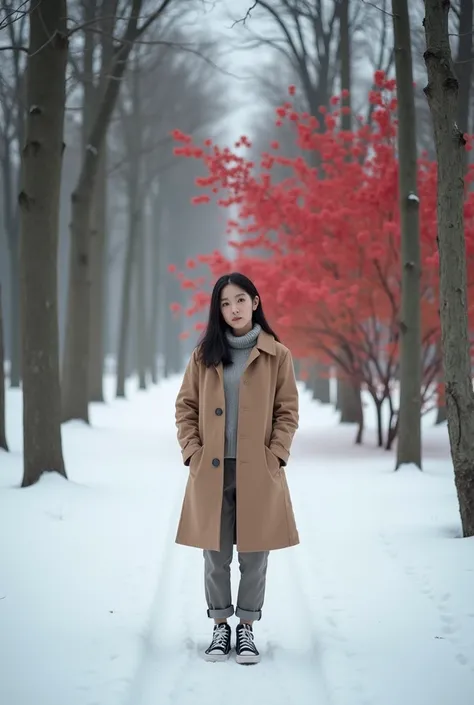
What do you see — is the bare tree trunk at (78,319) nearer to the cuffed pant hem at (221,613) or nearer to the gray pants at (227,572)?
the gray pants at (227,572)

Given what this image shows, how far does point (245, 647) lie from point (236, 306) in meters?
1.62

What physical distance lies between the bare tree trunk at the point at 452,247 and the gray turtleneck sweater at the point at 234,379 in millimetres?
2061

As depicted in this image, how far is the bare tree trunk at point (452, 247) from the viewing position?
4.95 m

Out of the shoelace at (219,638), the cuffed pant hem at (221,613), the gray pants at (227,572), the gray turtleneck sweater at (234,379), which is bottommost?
the shoelace at (219,638)

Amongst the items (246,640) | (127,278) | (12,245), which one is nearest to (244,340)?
(246,640)

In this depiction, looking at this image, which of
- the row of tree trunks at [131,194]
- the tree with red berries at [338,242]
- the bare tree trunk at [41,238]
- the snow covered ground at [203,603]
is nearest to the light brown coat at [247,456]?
the snow covered ground at [203,603]

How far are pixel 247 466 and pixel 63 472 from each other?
13.9 ft

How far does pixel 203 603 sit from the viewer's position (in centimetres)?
425

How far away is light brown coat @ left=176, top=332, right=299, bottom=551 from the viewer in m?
3.34

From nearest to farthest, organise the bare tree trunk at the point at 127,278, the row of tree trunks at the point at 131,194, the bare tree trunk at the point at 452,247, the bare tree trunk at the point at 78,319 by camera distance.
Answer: the bare tree trunk at the point at 452,247 → the bare tree trunk at the point at 78,319 → the row of tree trunks at the point at 131,194 → the bare tree trunk at the point at 127,278

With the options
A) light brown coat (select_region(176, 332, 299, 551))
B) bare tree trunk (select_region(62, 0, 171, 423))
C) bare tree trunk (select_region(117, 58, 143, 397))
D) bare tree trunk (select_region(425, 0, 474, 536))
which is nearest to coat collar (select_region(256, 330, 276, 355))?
light brown coat (select_region(176, 332, 299, 551))

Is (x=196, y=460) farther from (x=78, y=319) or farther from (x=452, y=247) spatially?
(x=78, y=319)

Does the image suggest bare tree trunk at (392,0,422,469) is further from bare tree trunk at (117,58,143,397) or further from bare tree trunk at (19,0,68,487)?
bare tree trunk at (117,58,143,397)

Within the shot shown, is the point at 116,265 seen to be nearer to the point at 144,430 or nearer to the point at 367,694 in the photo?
the point at 144,430
